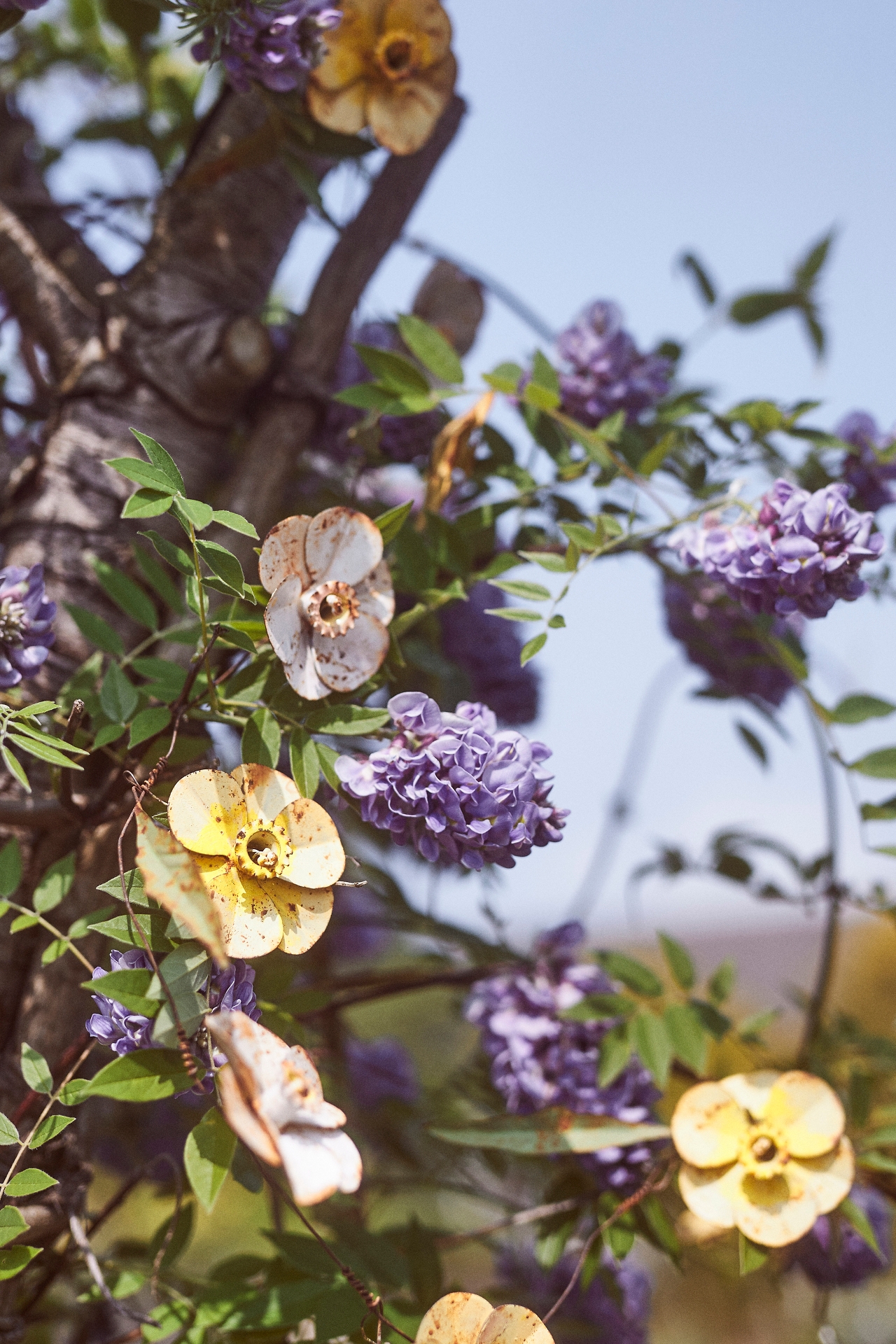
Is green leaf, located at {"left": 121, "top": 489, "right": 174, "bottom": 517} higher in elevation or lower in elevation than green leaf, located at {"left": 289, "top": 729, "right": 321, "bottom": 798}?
higher

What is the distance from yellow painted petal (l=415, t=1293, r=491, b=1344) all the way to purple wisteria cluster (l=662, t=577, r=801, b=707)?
0.48 meters

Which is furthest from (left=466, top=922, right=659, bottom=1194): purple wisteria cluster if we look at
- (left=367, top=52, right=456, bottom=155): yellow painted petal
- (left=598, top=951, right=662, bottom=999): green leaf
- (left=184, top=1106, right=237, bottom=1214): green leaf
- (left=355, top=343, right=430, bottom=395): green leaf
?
(left=367, top=52, right=456, bottom=155): yellow painted petal

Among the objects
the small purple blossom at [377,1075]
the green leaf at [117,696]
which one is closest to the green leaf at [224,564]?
the green leaf at [117,696]

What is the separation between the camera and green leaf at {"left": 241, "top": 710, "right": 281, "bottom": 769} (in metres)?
0.46

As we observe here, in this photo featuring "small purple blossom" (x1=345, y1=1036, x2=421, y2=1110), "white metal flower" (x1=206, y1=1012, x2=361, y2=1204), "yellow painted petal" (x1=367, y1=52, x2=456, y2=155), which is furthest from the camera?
"small purple blossom" (x1=345, y1=1036, x2=421, y2=1110)

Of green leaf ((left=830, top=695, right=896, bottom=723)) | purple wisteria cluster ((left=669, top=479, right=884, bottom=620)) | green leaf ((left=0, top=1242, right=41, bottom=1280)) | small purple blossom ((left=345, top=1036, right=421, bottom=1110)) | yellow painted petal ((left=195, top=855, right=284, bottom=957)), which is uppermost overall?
purple wisteria cluster ((left=669, top=479, right=884, bottom=620))

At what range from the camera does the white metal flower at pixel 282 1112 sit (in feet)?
1.15

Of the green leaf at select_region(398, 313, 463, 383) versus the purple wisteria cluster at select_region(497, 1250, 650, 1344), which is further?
the purple wisteria cluster at select_region(497, 1250, 650, 1344)

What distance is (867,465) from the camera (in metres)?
0.71

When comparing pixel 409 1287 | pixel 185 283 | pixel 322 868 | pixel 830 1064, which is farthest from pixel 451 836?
pixel 830 1064

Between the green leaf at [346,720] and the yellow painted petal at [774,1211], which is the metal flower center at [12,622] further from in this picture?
the yellow painted petal at [774,1211]

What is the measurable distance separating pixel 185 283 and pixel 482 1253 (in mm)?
2189

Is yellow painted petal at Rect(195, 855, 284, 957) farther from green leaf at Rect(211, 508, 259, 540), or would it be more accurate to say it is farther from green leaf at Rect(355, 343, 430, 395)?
green leaf at Rect(355, 343, 430, 395)

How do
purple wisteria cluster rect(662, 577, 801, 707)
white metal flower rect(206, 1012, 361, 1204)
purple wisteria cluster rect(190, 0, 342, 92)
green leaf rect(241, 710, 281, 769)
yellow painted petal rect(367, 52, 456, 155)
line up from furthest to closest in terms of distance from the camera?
purple wisteria cluster rect(662, 577, 801, 707)
yellow painted petal rect(367, 52, 456, 155)
purple wisteria cluster rect(190, 0, 342, 92)
green leaf rect(241, 710, 281, 769)
white metal flower rect(206, 1012, 361, 1204)
